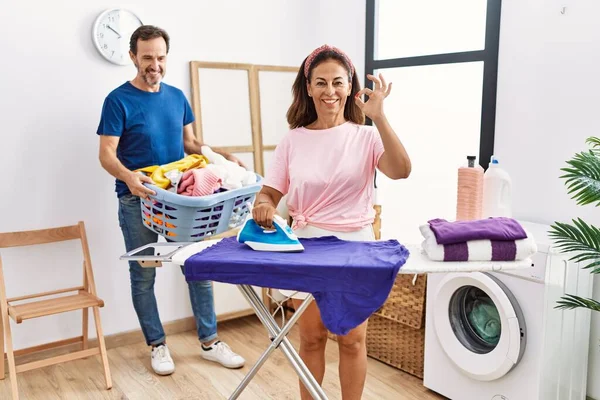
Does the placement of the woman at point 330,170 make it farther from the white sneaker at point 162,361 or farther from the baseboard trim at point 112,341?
the baseboard trim at point 112,341

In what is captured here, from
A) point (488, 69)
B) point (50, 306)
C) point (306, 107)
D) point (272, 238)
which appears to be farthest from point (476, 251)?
point (50, 306)

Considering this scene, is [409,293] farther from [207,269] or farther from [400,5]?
[400,5]

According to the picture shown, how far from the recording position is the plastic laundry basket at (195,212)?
2016 millimetres

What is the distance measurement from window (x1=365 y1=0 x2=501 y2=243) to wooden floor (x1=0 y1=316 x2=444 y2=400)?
0.93 metres

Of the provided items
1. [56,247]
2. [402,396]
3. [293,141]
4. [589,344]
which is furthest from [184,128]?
[589,344]

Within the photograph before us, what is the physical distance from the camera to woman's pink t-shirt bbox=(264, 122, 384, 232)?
1732mm

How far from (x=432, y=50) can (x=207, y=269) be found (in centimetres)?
207

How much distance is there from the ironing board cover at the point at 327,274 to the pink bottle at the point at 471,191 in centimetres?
99

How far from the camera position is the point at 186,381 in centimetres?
261

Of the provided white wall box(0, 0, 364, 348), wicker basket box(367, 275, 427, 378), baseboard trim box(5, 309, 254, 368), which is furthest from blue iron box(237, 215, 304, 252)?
baseboard trim box(5, 309, 254, 368)

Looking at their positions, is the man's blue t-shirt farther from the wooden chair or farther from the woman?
the woman

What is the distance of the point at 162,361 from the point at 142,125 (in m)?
1.15

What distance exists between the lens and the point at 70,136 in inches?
110

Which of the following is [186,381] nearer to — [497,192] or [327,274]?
[327,274]
